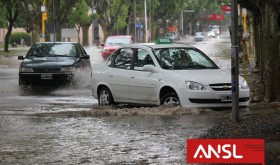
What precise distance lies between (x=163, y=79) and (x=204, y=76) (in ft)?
2.80

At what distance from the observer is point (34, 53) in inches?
862

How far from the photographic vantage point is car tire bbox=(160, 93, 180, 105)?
43.9 feet

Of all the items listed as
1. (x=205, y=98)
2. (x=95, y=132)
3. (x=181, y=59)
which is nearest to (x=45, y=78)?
(x=181, y=59)

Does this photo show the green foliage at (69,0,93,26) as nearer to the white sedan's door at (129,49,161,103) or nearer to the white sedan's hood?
the white sedan's door at (129,49,161,103)

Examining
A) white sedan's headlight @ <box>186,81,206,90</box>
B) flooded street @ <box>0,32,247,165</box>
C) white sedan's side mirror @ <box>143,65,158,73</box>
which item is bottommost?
flooded street @ <box>0,32,247,165</box>

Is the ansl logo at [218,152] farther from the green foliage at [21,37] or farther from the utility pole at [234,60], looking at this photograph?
the green foliage at [21,37]

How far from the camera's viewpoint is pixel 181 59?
46.7 feet

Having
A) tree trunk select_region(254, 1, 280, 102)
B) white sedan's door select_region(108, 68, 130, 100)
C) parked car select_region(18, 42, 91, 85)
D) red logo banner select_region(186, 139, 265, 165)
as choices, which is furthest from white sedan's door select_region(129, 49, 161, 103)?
red logo banner select_region(186, 139, 265, 165)

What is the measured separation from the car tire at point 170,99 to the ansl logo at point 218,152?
22.3ft

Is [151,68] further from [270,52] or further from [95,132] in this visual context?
[95,132]

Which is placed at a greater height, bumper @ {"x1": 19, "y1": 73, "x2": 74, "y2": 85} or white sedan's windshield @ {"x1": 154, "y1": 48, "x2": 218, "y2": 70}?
white sedan's windshield @ {"x1": 154, "y1": 48, "x2": 218, "y2": 70}

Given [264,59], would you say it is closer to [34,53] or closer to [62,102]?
[62,102]

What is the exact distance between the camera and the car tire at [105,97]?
15.2 meters

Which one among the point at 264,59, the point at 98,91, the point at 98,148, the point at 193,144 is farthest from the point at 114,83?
the point at 193,144
